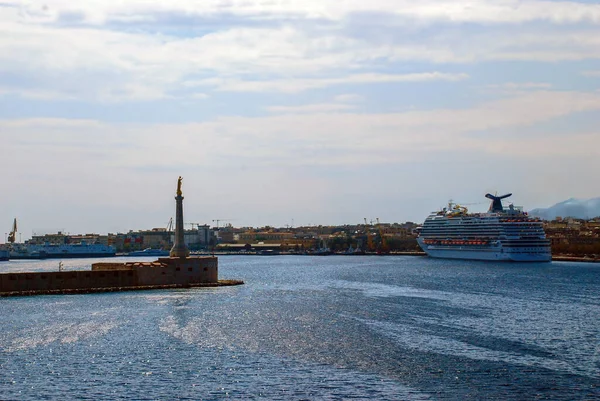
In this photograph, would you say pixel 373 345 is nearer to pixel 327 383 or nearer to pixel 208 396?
pixel 327 383

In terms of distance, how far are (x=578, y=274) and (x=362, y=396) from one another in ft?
231

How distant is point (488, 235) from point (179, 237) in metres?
66.0

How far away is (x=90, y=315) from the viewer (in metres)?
47.2

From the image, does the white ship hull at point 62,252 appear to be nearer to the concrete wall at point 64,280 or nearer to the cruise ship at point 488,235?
the cruise ship at point 488,235

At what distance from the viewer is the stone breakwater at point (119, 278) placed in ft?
194

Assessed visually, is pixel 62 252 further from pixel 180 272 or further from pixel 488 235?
pixel 180 272

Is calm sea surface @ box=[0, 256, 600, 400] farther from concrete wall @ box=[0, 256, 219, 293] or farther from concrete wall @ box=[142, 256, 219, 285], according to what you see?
concrete wall @ box=[142, 256, 219, 285]

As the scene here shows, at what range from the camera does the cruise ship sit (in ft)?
383

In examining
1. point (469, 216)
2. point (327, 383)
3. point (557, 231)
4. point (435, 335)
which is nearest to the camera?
point (327, 383)

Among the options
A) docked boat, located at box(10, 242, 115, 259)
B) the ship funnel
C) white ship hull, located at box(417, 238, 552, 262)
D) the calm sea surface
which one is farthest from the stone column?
docked boat, located at box(10, 242, 115, 259)

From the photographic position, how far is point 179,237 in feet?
221

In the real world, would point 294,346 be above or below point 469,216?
below

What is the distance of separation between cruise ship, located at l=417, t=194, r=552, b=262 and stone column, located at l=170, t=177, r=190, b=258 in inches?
2398

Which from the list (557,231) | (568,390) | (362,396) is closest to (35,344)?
(362,396)
